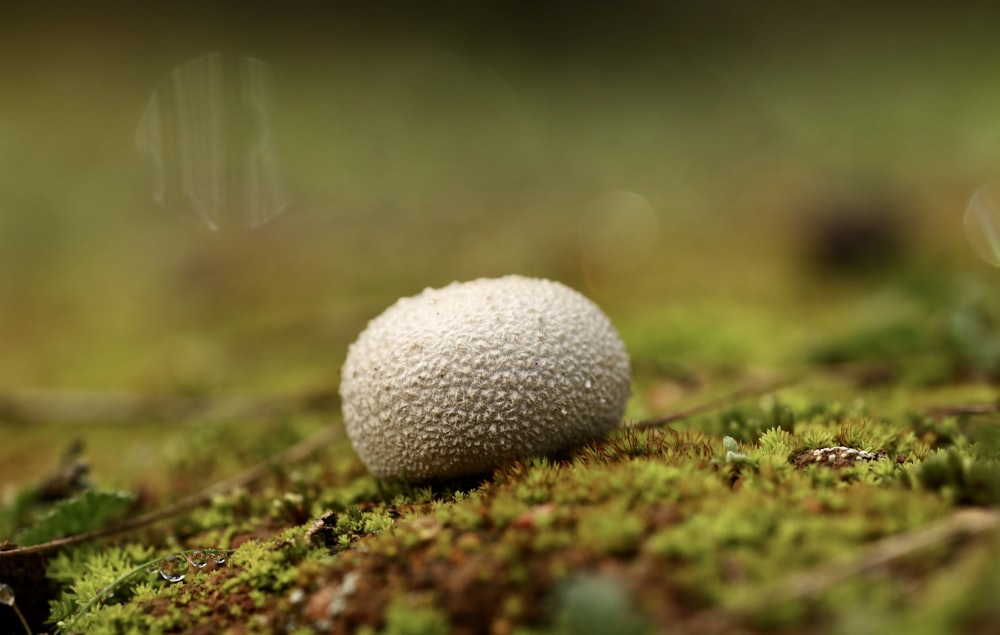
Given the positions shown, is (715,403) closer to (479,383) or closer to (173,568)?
(479,383)

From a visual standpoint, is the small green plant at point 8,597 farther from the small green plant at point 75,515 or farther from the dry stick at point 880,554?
the dry stick at point 880,554

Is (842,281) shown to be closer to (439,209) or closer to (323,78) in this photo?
(439,209)

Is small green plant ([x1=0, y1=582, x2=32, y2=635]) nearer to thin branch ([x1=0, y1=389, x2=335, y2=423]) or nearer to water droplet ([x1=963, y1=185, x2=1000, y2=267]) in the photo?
thin branch ([x1=0, y1=389, x2=335, y2=423])

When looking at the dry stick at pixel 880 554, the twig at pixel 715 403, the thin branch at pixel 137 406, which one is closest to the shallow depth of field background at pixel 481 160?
the thin branch at pixel 137 406

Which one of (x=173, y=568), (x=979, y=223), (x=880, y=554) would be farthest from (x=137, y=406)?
(x=979, y=223)

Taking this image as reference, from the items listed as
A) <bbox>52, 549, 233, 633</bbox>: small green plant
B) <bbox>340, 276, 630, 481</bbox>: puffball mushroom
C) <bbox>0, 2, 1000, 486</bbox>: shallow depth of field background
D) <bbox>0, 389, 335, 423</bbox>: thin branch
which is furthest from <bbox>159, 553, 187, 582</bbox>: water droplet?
<bbox>0, 2, 1000, 486</bbox>: shallow depth of field background

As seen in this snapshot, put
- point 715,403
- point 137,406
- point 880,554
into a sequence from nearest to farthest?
point 880,554 → point 715,403 → point 137,406
